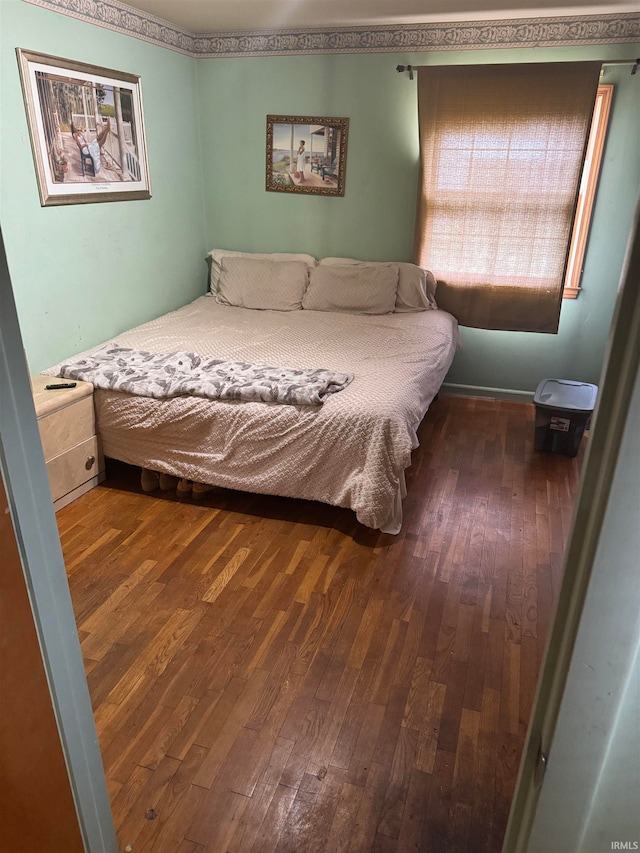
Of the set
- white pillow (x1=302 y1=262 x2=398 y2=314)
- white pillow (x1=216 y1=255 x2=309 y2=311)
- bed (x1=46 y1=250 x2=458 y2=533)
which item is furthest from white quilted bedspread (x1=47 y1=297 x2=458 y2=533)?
white pillow (x1=216 y1=255 x2=309 y2=311)

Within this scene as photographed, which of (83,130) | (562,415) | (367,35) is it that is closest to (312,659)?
(562,415)

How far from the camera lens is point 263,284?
4.16 metres

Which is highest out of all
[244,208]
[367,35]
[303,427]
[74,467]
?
[367,35]

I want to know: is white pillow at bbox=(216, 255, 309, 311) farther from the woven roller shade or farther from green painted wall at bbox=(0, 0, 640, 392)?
the woven roller shade

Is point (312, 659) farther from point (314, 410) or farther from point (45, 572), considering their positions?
point (45, 572)

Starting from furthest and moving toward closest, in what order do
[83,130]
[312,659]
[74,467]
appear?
1. [83,130]
2. [74,467]
3. [312,659]

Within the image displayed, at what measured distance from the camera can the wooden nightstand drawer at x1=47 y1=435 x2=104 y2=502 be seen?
276 centimetres

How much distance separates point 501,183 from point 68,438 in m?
2.98

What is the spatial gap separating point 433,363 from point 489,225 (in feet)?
4.10

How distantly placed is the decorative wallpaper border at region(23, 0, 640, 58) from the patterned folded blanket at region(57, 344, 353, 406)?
1745 mm

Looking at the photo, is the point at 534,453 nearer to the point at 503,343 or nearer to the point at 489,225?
the point at 503,343

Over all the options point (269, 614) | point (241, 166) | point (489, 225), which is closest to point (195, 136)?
point (241, 166)

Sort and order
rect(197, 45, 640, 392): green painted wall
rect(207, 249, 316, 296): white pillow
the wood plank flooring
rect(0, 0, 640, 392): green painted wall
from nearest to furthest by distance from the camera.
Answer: the wood plank flooring → rect(0, 0, 640, 392): green painted wall → rect(197, 45, 640, 392): green painted wall → rect(207, 249, 316, 296): white pillow

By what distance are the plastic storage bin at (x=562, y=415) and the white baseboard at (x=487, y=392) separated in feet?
1.93
